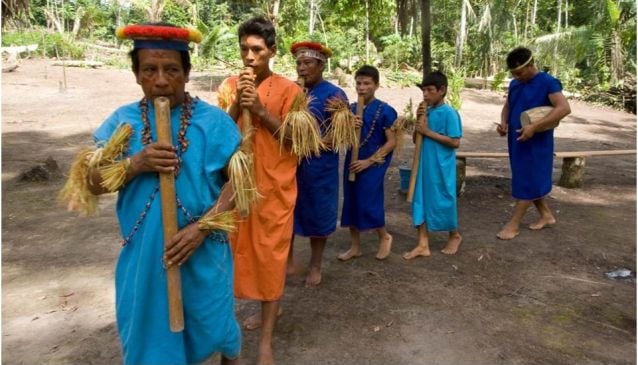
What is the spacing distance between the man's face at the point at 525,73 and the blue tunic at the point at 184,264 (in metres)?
3.67

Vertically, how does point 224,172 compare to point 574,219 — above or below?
above

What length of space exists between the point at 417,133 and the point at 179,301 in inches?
120

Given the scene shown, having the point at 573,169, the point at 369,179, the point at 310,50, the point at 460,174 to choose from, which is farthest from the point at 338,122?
the point at 573,169

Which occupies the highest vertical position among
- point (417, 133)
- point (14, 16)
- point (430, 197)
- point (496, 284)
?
point (14, 16)

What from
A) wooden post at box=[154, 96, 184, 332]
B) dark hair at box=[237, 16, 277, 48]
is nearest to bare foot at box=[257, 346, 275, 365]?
wooden post at box=[154, 96, 184, 332]

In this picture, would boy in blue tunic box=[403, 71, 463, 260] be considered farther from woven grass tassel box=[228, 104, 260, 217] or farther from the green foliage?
the green foliage

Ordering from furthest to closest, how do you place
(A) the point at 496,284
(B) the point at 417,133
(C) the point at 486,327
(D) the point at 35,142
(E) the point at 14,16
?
(D) the point at 35,142 < (E) the point at 14,16 < (B) the point at 417,133 < (A) the point at 496,284 < (C) the point at 486,327

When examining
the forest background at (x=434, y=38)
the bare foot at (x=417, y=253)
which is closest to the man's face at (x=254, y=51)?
the bare foot at (x=417, y=253)

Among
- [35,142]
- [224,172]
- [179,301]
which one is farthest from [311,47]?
[35,142]

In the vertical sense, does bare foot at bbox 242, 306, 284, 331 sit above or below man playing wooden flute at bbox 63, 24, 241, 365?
below

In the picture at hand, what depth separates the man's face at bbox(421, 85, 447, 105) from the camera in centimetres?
426

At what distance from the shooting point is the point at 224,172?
200cm

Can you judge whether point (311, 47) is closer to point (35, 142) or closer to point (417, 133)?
point (417, 133)

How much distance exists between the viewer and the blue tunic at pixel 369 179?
4.22 metres
